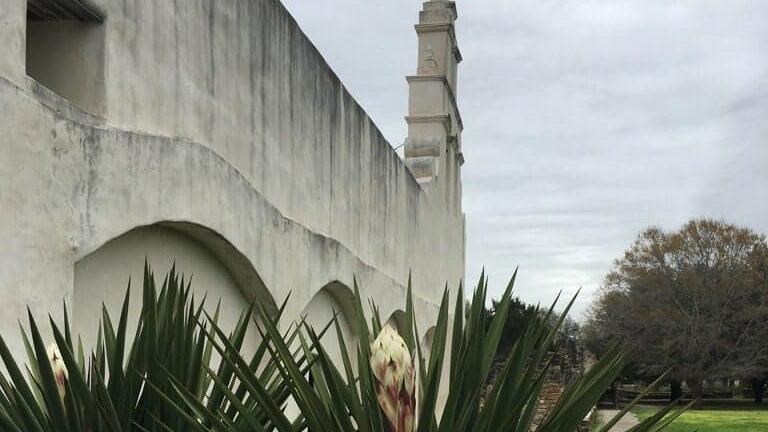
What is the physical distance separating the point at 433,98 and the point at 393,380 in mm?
11594

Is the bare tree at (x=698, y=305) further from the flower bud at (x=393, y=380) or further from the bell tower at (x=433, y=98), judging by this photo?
the flower bud at (x=393, y=380)

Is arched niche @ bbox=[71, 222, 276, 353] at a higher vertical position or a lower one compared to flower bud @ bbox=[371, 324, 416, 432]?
higher

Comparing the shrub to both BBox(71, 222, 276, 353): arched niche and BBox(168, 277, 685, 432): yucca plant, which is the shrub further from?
BBox(71, 222, 276, 353): arched niche

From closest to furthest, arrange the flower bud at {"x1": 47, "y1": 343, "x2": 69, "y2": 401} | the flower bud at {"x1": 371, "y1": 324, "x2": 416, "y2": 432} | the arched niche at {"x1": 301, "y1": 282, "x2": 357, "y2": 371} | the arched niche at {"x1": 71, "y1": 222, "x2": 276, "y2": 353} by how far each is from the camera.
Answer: the flower bud at {"x1": 371, "y1": 324, "x2": 416, "y2": 432} < the flower bud at {"x1": 47, "y1": 343, "x2": 69, "y2": 401} < the arched niche at {"x1": 71, "y1": 222, "x2": 276, "y2": 353} < the arched niche at {"x1": 301, "y1": 282, "x2": 357, "y2": 371}

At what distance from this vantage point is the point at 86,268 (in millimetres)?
3916

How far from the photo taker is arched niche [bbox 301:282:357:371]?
24.5 feet

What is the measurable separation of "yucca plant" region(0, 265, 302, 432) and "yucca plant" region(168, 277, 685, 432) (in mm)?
→ 102

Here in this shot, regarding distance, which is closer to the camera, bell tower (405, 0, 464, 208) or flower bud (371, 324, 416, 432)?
flower bud (371, 324, 416, 432)

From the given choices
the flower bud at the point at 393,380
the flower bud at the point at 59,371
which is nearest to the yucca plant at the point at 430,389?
the flower bud at the point at 393,380

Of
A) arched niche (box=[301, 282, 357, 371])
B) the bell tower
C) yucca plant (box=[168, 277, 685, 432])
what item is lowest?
yucca plant (box=[168, 277, 685, 432])

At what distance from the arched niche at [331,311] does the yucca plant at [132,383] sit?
441 centimetres

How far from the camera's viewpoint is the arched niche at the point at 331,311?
7469 millimetres

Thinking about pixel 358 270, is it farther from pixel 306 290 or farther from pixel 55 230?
pixel 55 230

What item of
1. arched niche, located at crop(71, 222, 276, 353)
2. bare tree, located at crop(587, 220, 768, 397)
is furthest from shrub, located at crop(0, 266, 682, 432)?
bare tree, located at crop(587, 220, 768, 397)
